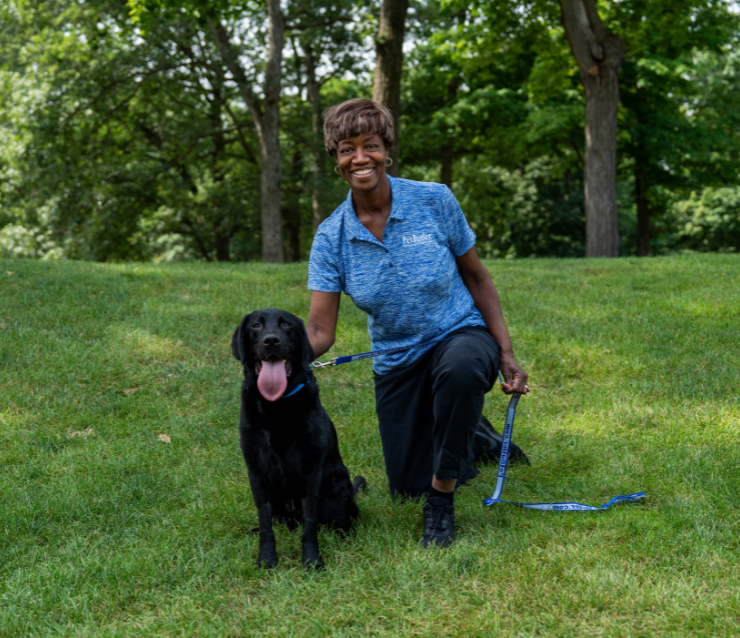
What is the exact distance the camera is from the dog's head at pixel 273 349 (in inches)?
116

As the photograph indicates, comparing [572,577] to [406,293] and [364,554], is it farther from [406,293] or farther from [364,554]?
[406,293]

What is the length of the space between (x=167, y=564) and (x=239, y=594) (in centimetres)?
50

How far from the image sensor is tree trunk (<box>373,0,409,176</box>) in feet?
34.7

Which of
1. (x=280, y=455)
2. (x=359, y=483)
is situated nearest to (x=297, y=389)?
(x=280, y=455)

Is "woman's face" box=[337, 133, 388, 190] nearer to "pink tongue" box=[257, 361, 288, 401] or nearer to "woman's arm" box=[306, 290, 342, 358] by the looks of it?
"woman's arm" box=[306, 290, 342, 358]

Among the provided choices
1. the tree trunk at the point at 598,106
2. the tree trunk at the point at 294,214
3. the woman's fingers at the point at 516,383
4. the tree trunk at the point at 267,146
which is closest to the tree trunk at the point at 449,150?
the tree trunk at the point at 294,214

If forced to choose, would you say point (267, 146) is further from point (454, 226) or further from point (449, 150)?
point (454, 226)

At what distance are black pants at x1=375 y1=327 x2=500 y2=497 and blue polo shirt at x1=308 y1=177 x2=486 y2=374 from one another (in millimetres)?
150

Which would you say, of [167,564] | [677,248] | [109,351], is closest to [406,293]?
[167,564]

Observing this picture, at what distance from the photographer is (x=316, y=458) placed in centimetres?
312

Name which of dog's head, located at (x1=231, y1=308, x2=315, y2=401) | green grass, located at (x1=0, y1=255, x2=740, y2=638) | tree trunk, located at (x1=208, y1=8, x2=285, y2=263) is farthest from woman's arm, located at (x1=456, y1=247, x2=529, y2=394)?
tree trunk, located at (x1=208, y1=8, x2=285, y2=263)

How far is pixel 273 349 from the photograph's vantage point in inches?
117

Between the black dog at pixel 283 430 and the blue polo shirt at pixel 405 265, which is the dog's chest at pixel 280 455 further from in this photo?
the blue polo shirt at pixel 405 265

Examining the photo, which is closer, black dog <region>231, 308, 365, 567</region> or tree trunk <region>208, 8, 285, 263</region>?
black dog <region>231, 308, 365, 567</region>
